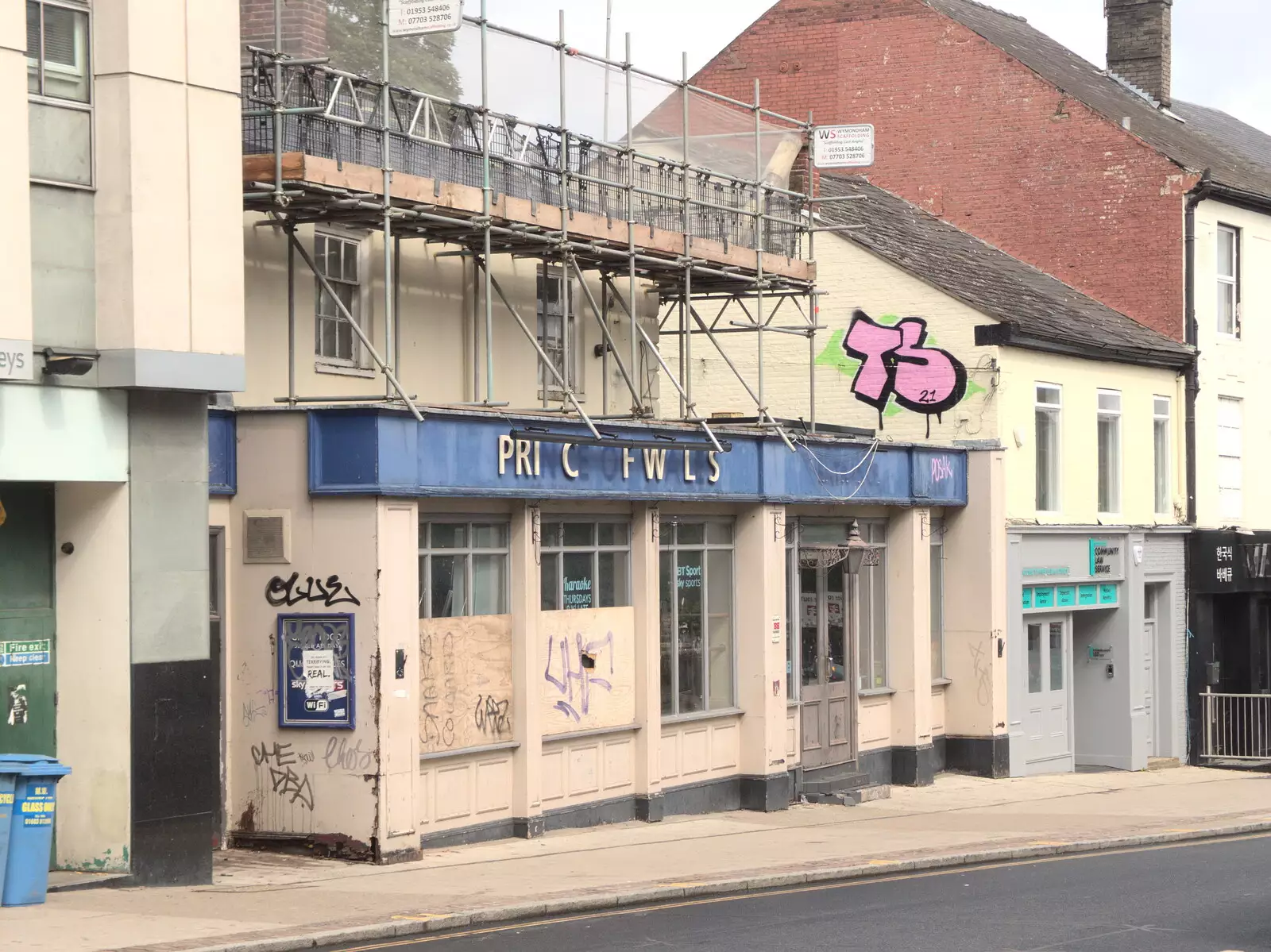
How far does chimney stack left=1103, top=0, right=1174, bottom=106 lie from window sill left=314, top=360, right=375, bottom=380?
2159 cm

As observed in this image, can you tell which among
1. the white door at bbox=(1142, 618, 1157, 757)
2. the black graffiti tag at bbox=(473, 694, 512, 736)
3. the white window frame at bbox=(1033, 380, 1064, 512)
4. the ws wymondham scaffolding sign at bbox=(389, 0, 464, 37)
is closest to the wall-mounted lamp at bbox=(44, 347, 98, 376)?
the ws wymondham scaffolding sign at bbox=(389, 0, 464, 37)

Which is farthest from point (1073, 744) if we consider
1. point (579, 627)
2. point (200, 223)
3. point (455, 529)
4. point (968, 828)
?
point (200, 223)

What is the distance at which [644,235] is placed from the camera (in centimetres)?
2005

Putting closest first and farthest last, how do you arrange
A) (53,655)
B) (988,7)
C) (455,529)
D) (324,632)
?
(53,655) < (324,632) < (455,529) < (988,7)

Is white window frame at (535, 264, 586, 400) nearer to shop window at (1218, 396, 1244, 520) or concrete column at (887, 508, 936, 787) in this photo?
concrete column at (887, 508, 936, 787)

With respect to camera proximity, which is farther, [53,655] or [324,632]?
[324,632]

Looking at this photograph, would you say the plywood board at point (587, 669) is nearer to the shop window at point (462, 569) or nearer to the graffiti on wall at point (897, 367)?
the shop window at point (462, 569)

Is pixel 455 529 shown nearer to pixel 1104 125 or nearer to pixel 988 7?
pixel 1104 125

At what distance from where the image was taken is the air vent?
1600 cm

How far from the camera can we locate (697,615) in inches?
809

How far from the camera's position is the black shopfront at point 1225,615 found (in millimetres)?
29844

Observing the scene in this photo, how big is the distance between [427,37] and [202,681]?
7.08 metres

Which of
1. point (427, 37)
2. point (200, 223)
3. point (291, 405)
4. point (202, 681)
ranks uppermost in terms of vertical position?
point (427, 37)

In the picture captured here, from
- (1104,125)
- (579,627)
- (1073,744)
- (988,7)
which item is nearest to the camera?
(579,627)
